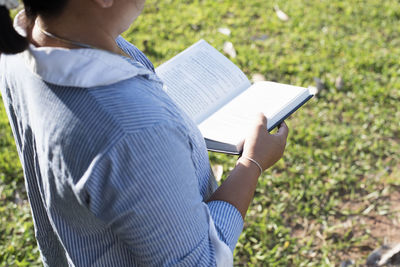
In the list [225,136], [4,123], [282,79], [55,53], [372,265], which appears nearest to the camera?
[55,53]

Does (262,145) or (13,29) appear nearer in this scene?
(13,29)

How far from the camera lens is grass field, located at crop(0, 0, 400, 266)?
274 centimetres

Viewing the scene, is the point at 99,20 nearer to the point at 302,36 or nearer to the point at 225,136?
the point at 225,136

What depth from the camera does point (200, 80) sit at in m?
1.76

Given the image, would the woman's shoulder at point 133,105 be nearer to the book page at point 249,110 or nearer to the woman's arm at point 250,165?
the woman's arm at point 250,165

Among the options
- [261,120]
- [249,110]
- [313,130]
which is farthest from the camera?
[313,130]

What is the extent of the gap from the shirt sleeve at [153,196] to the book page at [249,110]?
1.65 feet

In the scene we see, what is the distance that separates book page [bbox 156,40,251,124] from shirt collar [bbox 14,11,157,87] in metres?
0.65

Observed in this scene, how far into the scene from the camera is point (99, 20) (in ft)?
3.54

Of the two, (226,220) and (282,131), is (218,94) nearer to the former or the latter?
(282,131)

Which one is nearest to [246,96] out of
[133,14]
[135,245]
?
[133,14]

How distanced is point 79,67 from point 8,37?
0.17m

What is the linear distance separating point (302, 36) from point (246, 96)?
289 centimetres

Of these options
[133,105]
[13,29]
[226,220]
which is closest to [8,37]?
[13,29]
